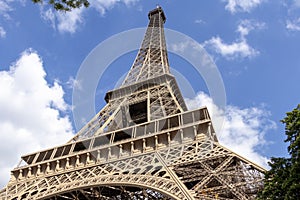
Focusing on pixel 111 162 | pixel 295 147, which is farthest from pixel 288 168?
pixel 111 162

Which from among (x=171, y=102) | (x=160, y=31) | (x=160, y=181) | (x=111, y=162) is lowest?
(x=160, y=181)

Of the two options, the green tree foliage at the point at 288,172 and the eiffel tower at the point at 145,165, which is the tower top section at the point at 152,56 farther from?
the green tree foliage at the point at 288,172

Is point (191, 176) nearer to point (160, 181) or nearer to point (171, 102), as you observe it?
point (160, 181)

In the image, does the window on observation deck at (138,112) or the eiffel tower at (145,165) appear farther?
the window on observation deck at (138,112)

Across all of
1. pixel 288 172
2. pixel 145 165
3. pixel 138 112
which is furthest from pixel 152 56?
pixel 288 172

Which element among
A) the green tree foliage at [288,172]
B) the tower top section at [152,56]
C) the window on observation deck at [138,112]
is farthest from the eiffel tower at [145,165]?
the tower top section at [152,56]

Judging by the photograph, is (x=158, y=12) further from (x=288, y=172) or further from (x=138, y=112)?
(x=288, y=172)
